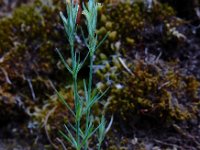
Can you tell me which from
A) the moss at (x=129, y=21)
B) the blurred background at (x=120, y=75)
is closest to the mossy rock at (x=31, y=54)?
the blurred background at (x=120, y=75)

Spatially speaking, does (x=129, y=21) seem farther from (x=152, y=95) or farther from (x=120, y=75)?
(x=152, y=95)

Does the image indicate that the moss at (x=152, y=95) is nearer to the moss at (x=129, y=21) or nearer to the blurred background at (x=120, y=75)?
the blurred background at (x=120, y=75)

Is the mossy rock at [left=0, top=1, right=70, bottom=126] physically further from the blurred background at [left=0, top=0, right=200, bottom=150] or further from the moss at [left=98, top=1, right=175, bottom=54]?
→ the moss at [left=98, top=1, right=175, bottom=54]

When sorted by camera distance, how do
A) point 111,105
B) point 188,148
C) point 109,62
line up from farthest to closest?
point 109,62 < point 111,105 < point 188,148

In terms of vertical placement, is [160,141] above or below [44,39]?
below

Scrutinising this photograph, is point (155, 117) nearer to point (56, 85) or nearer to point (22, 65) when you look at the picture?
point (56, 85)

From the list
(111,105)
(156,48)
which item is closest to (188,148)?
(111,105)

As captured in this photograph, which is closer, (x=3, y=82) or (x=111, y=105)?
(x=111, y=105)

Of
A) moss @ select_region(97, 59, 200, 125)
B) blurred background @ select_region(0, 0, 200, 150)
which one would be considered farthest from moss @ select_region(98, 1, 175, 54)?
moss @ select_region(97, 59, 200, 125)
